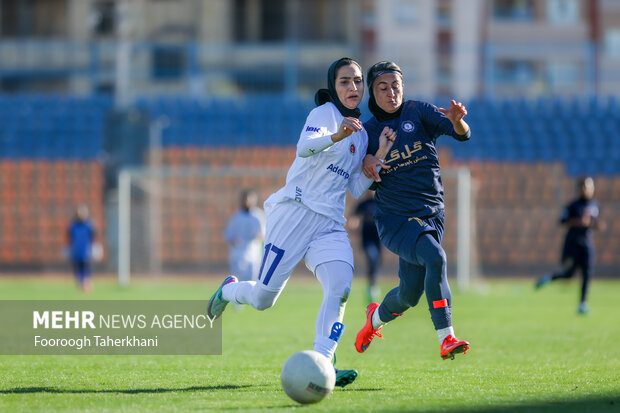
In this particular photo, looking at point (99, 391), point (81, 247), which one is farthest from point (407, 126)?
point (81, 247)

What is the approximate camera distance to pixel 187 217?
23.7 metres

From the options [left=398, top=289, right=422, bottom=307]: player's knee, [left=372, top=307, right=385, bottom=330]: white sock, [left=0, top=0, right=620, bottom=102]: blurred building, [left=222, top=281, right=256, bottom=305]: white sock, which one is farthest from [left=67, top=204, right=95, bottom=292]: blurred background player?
A: [left=398, top=289, right=422, bottom=307]: player's knee

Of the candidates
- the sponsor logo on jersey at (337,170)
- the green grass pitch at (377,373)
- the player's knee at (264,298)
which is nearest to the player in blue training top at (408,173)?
the sponsor logo on jersey at (337,170)

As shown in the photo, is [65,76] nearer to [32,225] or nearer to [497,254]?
[32,225]

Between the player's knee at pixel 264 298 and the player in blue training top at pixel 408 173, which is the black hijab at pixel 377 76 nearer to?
the player in blue training top at pixel 408 173

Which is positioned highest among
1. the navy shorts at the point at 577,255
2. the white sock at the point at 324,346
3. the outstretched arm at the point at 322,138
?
the outstretched arm at the point at 322,138

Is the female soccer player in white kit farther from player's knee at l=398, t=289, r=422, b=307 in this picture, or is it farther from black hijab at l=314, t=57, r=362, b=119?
player's knee at l=398, t=289, r=422, b=307

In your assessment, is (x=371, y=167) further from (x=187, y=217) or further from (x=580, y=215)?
(x=187, y=217)

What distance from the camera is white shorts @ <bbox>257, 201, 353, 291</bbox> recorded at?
6.43m

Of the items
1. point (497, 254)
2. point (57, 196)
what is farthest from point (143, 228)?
point (497, 254)

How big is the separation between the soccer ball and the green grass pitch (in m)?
0.09

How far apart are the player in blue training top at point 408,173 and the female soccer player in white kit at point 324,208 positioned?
0.59 feet

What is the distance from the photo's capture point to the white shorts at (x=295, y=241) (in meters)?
6.43

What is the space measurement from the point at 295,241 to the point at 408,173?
1.05 meters
